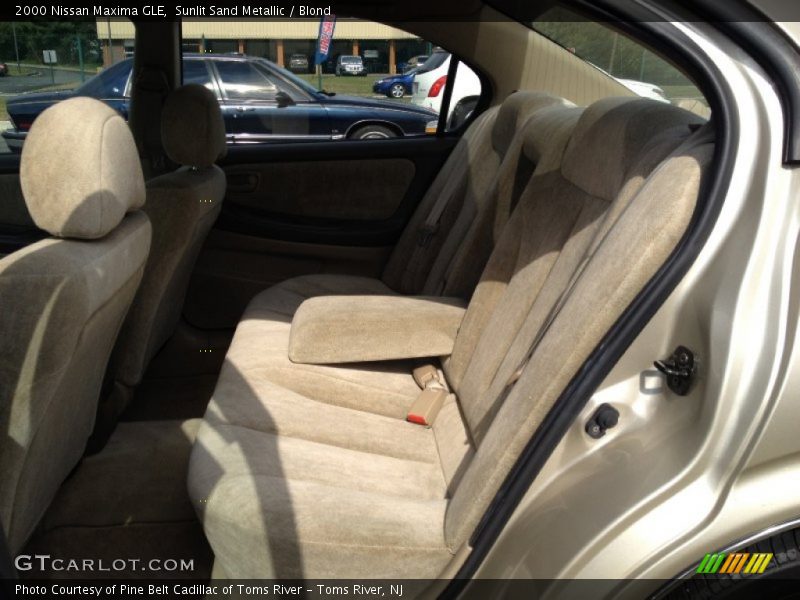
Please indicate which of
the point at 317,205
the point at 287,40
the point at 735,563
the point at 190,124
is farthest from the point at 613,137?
the point at 317,205

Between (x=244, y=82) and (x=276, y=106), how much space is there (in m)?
0.20

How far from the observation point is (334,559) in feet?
4.48

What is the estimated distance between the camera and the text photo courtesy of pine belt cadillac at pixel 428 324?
116 cm

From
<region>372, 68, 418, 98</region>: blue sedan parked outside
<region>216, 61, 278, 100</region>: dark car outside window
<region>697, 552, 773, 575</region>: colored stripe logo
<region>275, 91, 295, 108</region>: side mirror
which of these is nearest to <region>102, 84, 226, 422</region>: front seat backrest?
<region>216, 61, 278, 100</region>: dark car outside window

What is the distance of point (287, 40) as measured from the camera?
9.10ft

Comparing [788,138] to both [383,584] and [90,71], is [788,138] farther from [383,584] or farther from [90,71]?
[90,71]

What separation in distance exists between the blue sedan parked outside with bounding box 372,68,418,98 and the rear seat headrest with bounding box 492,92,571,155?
1.61 feet

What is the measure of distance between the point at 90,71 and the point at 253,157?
79 cm

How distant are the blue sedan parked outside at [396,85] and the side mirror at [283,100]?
12.3 inches

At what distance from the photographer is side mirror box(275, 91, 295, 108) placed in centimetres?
301

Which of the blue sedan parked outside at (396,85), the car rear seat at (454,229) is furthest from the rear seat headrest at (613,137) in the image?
the blue sedan parked outside at (396,85)

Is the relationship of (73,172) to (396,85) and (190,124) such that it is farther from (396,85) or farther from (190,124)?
(396,85)

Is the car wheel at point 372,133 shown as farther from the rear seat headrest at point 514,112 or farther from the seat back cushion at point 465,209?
the rear seat headrest at point 514,112

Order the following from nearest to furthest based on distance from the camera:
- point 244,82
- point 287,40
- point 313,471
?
point 313,471
point 287,40
point 244,82
